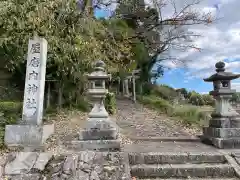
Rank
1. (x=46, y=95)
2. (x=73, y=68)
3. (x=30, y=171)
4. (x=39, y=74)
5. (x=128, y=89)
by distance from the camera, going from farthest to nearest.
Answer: (x=128, y=89) → (x=46, y=95) → (x=73, y=68) → (x=39, y=74) → (x=30, y=171)

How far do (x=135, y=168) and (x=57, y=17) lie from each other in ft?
15.8

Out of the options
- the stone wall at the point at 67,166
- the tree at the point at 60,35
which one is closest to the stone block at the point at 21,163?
the stone wall at the point at 67,166

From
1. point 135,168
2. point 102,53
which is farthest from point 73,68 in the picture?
point 135,168

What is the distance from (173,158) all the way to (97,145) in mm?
1577

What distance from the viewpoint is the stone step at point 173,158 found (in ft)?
15.1

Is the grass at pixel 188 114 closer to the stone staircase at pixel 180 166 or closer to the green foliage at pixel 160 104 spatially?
the green foliage at pixel 160 104

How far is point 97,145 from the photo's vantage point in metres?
4.92

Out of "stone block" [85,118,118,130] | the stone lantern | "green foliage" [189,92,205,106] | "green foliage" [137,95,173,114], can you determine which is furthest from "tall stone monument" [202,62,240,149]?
"green foliage" [189,92,205,106]

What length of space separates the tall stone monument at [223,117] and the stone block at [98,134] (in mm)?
2497

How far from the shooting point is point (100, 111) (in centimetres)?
526

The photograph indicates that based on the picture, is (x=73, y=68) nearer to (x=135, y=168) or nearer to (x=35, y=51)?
(x=35, y=51)

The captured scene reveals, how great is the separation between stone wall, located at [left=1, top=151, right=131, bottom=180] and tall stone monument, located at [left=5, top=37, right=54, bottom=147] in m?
0.40

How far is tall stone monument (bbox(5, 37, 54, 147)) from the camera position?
4828 millimetres

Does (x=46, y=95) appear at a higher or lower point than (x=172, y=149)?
higher
